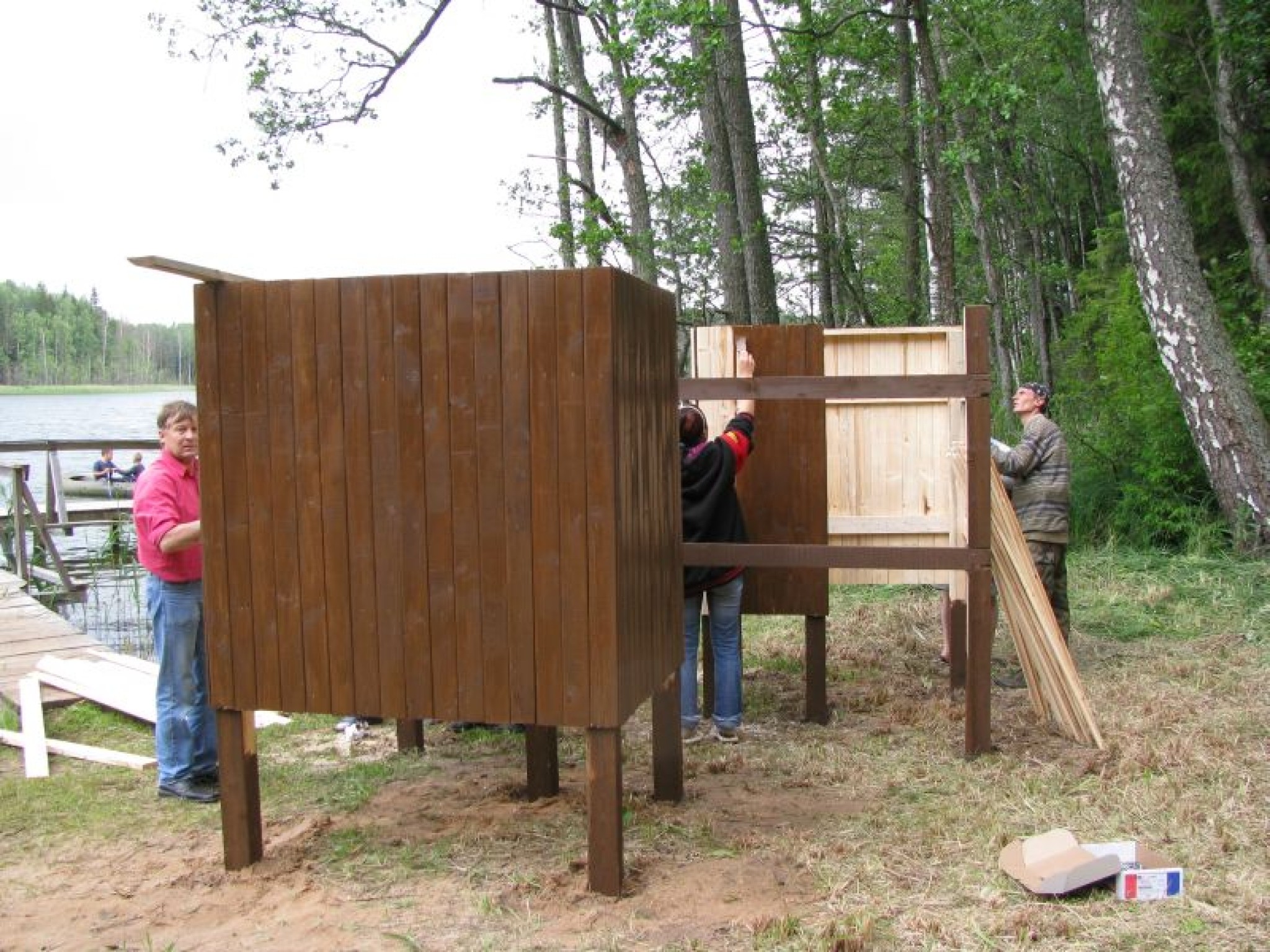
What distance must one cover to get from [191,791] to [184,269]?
2.55 meters

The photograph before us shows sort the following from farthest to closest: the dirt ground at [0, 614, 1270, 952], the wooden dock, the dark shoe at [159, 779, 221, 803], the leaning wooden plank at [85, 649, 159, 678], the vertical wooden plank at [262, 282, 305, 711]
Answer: the leaning wooden plank at [85, 649, 159, 678] < the wooden dock < the dark shoe at [159, 779, 221, 803] < the vertical wooden plank at [262, 282, 305, 711] < the dirt ground at [0, 614, 1270, 952]

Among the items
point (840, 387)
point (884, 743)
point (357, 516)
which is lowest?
point (884, 743)

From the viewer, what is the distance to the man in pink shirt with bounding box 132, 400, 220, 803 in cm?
529

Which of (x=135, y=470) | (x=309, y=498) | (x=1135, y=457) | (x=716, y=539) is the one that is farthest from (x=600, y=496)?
(x=135, y=470)

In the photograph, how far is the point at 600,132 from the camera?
17625 millimetres

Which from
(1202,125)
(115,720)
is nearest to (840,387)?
(115,720)

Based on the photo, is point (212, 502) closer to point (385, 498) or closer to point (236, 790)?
point (385, 498)

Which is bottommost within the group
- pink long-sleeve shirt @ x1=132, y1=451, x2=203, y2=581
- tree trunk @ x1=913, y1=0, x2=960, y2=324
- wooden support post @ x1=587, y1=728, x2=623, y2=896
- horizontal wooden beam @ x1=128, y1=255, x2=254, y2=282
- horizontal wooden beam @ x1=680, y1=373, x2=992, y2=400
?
wooden support post @ x1=587, y1=728, x2=623, y2=896

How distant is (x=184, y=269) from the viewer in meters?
4.07

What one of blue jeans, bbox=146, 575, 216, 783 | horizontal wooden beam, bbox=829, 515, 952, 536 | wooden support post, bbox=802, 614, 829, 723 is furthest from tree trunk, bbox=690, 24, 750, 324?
blue jeans, bbox=146, 575, 216, 783

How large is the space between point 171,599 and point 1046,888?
12.5 feet

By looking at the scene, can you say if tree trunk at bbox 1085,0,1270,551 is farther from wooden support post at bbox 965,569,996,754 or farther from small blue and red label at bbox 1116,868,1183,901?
small blue and red label at bbox 1116,868,1183,901

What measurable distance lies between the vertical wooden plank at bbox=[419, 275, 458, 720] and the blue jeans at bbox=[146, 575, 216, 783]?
5.79ft

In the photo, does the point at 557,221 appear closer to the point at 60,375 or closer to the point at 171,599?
the point at 171,599
